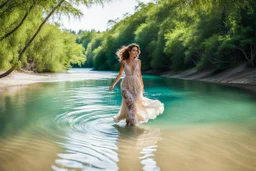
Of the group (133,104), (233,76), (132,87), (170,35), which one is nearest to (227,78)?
(233,76)

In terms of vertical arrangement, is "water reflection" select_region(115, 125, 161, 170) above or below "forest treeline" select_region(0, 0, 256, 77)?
below

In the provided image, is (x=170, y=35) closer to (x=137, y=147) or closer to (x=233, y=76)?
(x=233, y=76)

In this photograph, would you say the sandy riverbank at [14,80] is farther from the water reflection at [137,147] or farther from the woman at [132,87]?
the water reflection at [137,147]

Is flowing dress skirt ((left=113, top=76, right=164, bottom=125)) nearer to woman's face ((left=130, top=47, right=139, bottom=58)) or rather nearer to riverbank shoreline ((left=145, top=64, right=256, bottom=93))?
woman's face ((left=130, top=47, right=139, bottom=58))

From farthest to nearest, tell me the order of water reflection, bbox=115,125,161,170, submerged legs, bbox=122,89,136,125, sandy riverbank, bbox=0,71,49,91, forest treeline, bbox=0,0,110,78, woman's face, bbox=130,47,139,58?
sandy riverbank, bbox=0,71,49,91 < forest treeline, bbox=0,0,110,78 < submerged legs, bbox=122,89,136,125 < woman's face, bbox=130,47,139,58 < water reflection, bbox=115,125,161,170

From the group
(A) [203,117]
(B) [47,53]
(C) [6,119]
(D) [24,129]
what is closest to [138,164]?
(D) [24,129]

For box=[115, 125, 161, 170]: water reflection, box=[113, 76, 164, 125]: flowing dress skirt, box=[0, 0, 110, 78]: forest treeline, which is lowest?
box=[115, 125, 161, 170]: water reflection

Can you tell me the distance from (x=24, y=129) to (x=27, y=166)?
3.64m

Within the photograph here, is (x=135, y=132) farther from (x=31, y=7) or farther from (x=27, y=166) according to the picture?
(x=31, y=7)

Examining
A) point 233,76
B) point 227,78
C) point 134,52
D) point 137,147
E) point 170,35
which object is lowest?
point 137,147

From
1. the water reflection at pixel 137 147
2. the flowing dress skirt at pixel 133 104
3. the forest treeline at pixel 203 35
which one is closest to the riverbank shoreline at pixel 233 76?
the forest treeline at pixel 203 35

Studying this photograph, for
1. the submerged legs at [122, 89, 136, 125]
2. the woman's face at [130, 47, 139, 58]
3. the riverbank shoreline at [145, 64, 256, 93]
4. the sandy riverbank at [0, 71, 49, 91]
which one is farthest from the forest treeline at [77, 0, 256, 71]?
the sandy riverbank at [0, 71, 49, 91]

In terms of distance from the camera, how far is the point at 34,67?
53.5 meters

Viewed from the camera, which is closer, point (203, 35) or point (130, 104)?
point (130, 104)
